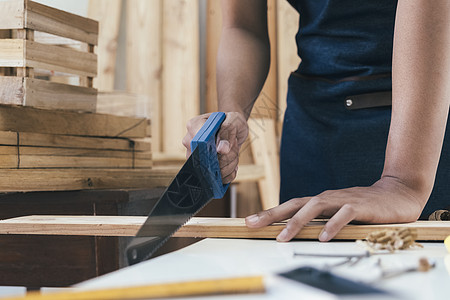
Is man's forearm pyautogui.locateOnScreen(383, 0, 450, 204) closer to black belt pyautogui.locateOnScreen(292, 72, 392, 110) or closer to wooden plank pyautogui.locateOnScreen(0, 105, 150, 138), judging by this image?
black belt pyautogui.locateOnScreen(292, 72, 392, 110)

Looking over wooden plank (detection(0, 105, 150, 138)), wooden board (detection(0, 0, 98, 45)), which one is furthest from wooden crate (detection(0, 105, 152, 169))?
wooden board (detection(0, 0, 98, 45))

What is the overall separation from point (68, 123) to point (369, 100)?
0.83 m

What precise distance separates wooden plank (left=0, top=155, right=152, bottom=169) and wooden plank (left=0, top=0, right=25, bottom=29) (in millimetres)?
341

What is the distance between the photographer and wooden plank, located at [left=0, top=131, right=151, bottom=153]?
1342 mm

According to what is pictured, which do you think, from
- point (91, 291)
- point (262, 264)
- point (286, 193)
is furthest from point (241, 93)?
point (91, 291)

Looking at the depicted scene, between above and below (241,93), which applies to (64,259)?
below

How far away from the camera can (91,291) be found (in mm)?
469

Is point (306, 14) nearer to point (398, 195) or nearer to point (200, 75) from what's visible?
point (398, 195)

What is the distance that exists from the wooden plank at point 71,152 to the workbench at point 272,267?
0.66 metres

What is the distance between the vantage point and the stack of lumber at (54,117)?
1.35 meters

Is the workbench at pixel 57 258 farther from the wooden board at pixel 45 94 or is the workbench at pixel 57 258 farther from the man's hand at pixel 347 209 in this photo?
the wooden board at pixel 45 94

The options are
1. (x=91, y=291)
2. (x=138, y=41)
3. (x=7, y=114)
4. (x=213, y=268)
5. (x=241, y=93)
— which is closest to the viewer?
(x=91, y=291)

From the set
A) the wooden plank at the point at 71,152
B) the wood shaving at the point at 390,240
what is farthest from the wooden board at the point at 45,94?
the wood shaving at the point at 390,240

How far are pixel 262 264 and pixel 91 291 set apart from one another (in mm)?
293
